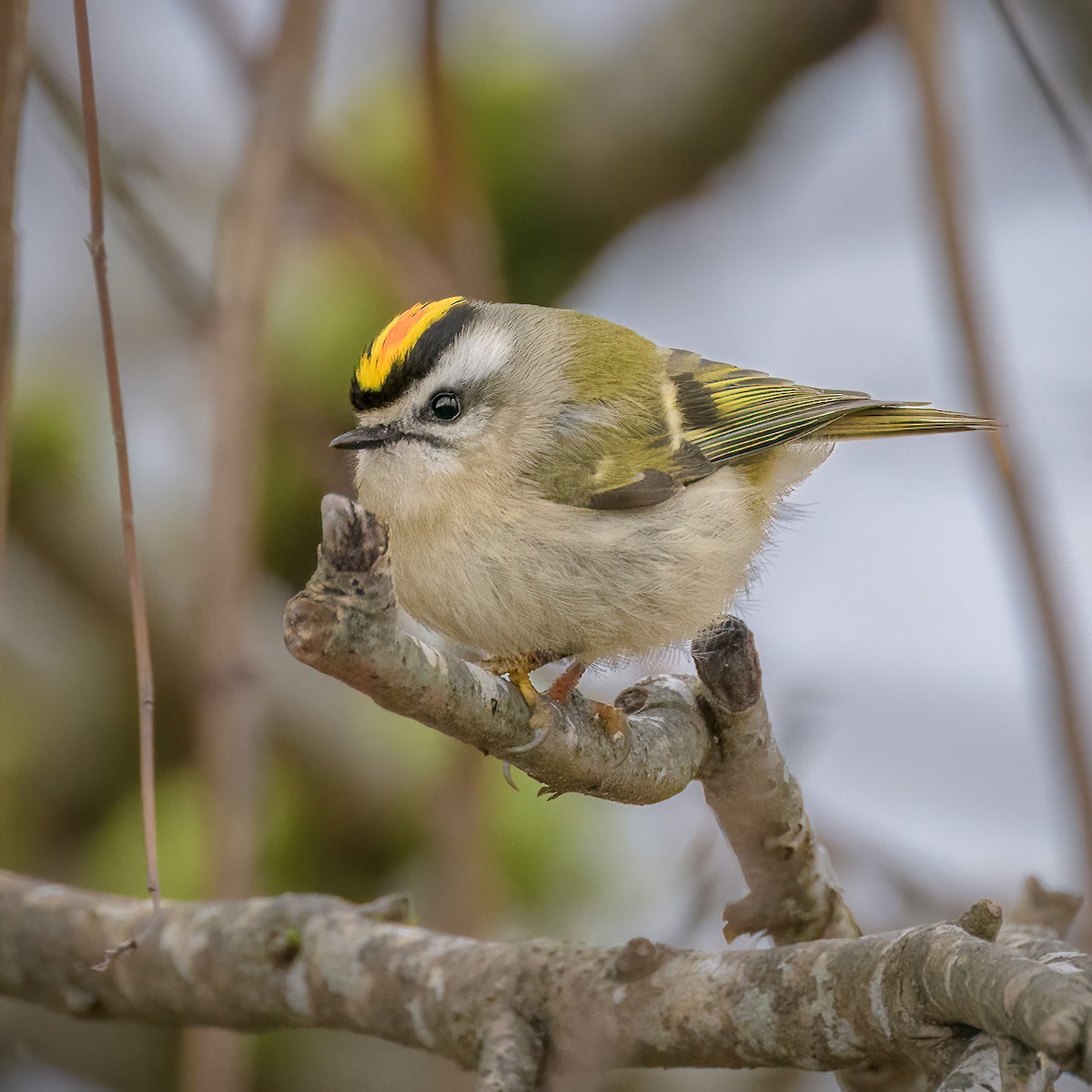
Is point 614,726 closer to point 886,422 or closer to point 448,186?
point 886,422

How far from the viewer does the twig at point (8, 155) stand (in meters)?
1.55

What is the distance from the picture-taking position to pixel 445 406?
2252 mm

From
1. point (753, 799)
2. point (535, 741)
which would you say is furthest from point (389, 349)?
point (753, 799)

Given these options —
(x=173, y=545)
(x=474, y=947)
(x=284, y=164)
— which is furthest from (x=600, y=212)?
(x=474, y=947)

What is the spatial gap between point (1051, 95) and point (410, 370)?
3.56 feet

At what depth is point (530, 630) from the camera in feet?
6.68

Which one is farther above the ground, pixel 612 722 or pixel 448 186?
pixel 448 186

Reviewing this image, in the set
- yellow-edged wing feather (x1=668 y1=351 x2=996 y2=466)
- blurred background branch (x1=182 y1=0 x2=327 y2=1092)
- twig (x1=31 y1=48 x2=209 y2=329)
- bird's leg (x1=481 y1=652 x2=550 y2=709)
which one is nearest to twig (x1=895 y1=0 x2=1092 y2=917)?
yellow-edged wing feather (x1=668 y1=351 x2=996 y2=466)

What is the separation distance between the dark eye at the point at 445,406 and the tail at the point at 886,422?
816mm

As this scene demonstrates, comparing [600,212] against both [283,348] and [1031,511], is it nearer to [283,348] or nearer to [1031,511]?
[283,348]

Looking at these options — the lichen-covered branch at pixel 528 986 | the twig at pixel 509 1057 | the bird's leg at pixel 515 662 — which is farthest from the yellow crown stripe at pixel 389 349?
the twig at pixel 509 1057

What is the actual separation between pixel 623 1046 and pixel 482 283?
66.9 inches

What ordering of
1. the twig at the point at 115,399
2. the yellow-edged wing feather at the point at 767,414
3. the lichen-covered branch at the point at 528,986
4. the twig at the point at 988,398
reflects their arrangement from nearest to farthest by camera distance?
1. the lichen-covered branch at the point at 528,986
2. the twig at the point at 115,399
3. the twig at the point at 988,398
4. the yellow-edged wing feather at the point at 767,414

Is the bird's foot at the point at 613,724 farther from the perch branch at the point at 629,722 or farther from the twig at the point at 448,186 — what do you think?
the twig at the point at 448,186
